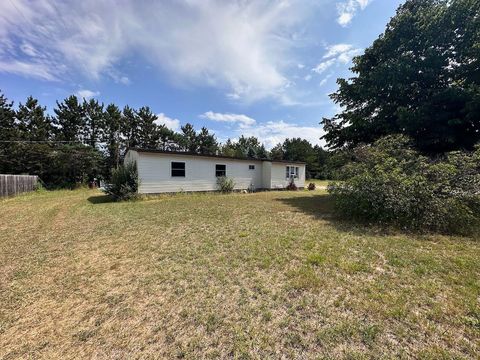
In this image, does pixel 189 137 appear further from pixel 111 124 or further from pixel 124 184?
pixel 124 184

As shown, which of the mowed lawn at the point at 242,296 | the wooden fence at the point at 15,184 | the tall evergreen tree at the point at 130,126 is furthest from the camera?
the tall evergreen tree at the point at 130,126

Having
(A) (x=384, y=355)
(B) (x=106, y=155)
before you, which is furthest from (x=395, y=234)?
(B) (x=106, y=155)

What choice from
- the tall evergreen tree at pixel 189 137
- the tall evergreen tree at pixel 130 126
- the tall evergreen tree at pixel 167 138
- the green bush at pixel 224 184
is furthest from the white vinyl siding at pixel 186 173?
the tall evergreen tree at pixel 189 137

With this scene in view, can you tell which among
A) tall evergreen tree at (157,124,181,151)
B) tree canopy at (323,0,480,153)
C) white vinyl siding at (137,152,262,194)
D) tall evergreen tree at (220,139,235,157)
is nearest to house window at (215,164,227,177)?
white vinyl siding at (137,152,262,194)

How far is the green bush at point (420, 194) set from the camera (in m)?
5.34

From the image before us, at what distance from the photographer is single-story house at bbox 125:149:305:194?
12766mm

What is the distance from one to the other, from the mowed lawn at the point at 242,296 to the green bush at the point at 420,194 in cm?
70

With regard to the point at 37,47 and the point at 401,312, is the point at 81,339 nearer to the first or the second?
the point at 401,312

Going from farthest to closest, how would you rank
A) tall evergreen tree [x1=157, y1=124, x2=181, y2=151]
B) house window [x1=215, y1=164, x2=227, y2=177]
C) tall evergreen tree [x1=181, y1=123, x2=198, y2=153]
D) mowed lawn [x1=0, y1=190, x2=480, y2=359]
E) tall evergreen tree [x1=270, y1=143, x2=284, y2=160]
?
tall evergreen tree [x1=270, y1=143, x2=284, y2=160] < tall evergreen tree [x1=181, y1=123, x2=198, y2=153] < tall evergreen tree [x1=157, y1=124, x2=181, y2=151] < house window [x1=215, y1=164, x2=227, y2=177] < mowed lawn [x1=0, y1=190, x2=480, y2=359]

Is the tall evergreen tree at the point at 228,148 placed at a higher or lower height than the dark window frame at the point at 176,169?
higher

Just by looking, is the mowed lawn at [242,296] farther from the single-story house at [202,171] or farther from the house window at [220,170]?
the house window at [220,170]

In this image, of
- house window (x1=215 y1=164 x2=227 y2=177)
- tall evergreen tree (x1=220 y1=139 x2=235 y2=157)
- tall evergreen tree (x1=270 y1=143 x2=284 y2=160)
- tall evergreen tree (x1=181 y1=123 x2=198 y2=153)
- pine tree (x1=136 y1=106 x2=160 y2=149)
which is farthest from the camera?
tall evergreen tree (x1=270 y1=143 x2=284 y2=160)

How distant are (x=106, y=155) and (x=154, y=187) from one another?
19355 millimetres

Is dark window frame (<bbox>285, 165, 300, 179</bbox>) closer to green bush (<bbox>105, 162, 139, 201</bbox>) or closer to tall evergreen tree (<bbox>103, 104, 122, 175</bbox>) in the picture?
green bush (<bbox>105, 162, 139, 201</bbox>)
